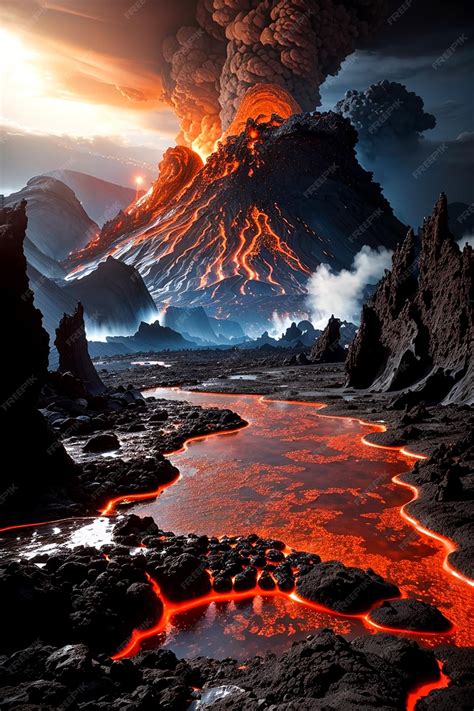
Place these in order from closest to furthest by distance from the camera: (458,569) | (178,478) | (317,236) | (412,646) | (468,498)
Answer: (412,646)
(458,569)
(468,498)
(178,478)
(317,236)

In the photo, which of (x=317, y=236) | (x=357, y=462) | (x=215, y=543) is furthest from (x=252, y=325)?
(x=215, y=543)

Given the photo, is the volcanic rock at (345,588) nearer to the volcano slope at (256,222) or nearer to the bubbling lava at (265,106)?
the volcano slope at (256,222)

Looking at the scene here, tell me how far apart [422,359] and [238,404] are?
479 inches

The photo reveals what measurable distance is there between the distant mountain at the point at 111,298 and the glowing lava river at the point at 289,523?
218 feet

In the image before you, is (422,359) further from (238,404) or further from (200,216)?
(200,216)

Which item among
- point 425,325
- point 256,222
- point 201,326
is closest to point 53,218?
point 256,222

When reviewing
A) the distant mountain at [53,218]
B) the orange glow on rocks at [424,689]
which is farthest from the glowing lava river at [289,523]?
the distant mountain at [53,218]

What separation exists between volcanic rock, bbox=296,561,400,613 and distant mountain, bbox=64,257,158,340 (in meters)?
78.2

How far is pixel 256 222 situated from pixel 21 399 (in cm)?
10913

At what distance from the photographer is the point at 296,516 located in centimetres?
1315

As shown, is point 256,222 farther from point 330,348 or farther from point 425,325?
point 425,325

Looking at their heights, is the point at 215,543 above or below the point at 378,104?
below

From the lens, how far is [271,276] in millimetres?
106875

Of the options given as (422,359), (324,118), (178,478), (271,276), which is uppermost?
(324,118)
